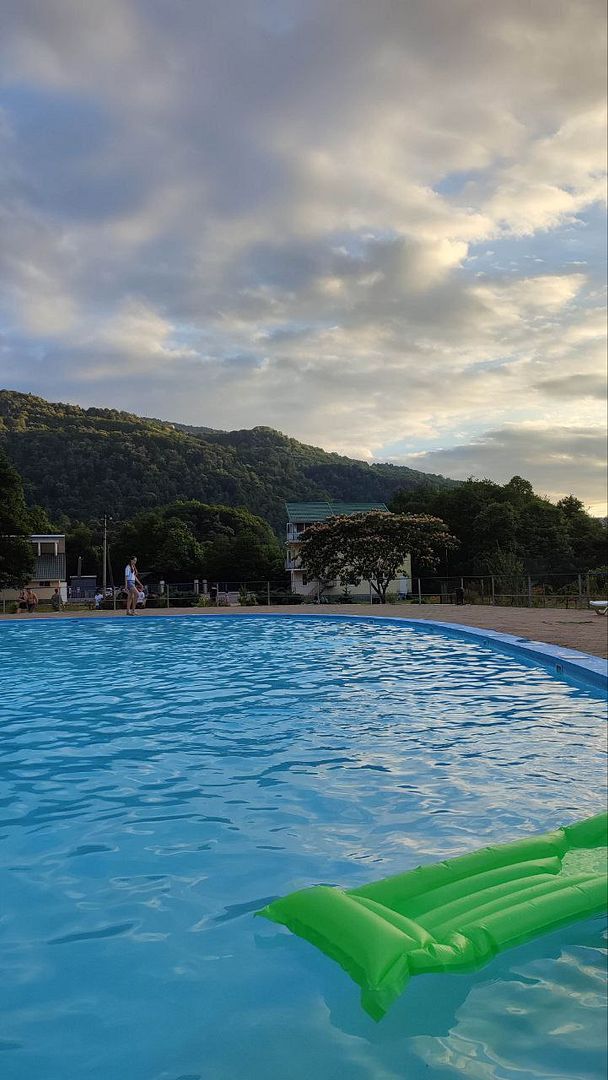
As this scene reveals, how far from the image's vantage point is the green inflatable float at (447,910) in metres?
2.23

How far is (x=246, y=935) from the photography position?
2707mm

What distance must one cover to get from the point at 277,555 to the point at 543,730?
56.3 meters

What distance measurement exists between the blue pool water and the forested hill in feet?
173

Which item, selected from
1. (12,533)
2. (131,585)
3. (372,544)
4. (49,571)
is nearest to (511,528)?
(372,544)

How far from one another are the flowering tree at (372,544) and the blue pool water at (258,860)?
1555 centimetres

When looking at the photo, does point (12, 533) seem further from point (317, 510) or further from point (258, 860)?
point (258, 860)

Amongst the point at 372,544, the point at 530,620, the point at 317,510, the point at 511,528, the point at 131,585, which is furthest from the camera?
the point at 317,510

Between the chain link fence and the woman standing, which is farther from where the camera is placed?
the woman standing

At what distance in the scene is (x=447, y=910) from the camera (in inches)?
100.0

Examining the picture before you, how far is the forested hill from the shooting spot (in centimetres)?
5728

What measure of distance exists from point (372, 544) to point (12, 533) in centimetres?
1606

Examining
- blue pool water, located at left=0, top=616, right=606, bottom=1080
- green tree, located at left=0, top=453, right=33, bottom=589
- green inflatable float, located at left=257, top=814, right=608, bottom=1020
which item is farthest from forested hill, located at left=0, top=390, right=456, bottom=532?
green inflatable float, located at left=257, top=814, right=608, bottom=1020

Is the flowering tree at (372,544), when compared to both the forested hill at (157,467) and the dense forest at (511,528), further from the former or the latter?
the forested hill at (157,467)

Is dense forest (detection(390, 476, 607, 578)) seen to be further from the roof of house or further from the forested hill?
the forested hill
